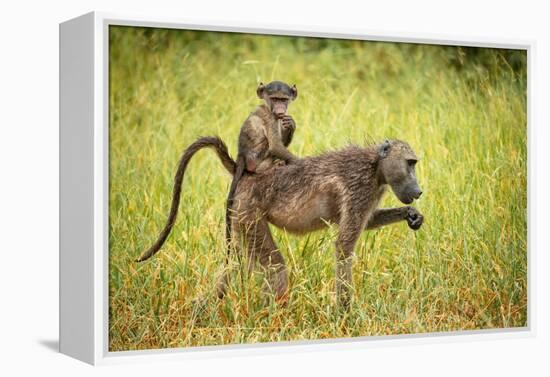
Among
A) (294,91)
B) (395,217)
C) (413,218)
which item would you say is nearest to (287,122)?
(294,91)

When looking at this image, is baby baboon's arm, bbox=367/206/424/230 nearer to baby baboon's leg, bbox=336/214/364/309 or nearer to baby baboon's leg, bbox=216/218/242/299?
baby baboon's leg, bbox=336/214/364/309

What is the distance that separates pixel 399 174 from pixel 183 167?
187 centimetres

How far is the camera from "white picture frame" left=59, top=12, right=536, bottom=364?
8875mm

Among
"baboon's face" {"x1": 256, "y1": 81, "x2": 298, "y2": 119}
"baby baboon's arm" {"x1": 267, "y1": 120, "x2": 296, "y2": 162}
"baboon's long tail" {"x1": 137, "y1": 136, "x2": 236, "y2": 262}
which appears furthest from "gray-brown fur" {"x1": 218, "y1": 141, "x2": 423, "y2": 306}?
"baboon's face" {"x1": 256, "y1": 81, "x2": 298, "y2": 119}

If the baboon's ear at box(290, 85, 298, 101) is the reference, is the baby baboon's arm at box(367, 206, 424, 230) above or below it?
below

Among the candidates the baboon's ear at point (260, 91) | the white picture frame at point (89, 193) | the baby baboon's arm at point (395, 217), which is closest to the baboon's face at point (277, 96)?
the baboon's ear at point (260, 91)

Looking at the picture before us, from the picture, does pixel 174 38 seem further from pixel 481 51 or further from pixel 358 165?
pixel 481 51

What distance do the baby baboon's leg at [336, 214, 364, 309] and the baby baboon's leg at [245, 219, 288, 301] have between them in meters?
0.47

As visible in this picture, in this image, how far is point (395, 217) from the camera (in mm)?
10148

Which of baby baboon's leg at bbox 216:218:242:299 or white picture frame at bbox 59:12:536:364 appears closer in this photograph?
white picture frame at bbox 59:12:536:364

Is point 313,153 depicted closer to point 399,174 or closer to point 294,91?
point 294,91

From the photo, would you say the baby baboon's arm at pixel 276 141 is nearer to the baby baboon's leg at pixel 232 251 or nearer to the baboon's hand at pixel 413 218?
the baby baboon's leg at pixel 232 251

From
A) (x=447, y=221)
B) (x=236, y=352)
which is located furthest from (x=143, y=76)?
(x=447, y=221)

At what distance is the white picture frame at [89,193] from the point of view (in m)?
8.88
